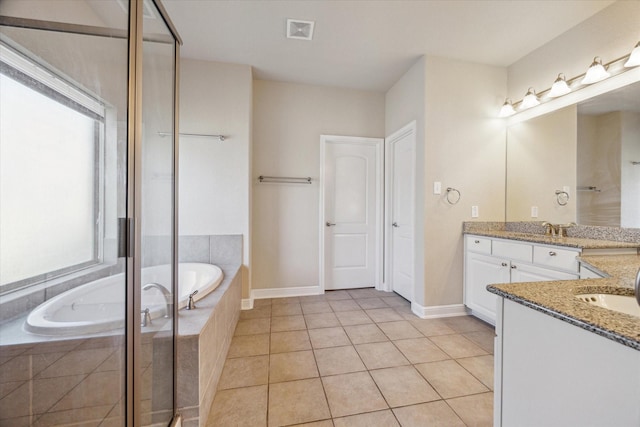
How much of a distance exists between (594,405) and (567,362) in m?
0.09

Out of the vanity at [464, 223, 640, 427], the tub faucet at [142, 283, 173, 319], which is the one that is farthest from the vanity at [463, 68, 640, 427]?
the tub faucet at [142, 283, 173, 319]

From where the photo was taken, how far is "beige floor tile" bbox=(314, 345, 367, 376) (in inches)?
68.9

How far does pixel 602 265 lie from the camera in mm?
1276

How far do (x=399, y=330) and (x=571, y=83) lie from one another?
2.56 meters

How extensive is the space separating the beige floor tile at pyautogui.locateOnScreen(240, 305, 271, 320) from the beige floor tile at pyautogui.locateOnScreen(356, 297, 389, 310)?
3.38 ft

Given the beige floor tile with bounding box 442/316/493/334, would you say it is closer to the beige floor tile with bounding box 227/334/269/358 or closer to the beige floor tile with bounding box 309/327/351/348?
the beige floor tile with bounding box 309/327/351/348

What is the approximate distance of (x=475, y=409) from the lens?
141 centimetres

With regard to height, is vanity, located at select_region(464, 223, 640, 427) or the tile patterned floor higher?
vanity, located at select_region(464, 223, 640, 427)

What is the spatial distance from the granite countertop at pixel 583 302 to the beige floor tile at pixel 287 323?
1.86 meters

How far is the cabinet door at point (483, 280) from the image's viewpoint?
226 cm

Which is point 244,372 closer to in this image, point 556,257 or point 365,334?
point 365,334

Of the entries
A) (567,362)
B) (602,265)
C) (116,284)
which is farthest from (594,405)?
(116,284)

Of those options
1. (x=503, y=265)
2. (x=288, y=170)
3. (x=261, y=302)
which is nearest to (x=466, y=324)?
(x=503, y=265)

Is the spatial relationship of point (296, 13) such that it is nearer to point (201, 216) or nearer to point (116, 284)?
point (201, 216)
